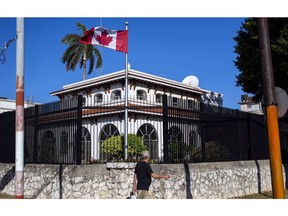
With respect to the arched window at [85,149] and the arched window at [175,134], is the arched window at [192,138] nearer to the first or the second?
the arched window at [175,134]

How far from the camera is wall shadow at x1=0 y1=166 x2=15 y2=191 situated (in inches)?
482

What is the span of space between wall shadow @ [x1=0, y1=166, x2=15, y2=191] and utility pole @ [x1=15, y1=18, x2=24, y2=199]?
5.53 metres

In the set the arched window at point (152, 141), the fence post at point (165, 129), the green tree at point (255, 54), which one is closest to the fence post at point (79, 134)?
the fence post at point (165, 129)

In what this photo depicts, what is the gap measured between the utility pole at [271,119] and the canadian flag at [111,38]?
6824mm

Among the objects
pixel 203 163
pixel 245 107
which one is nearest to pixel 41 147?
pixel 203 163

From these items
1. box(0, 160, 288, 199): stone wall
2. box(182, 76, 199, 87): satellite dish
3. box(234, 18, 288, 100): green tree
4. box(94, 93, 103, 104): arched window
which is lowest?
box(0, 160, 288, 199): stone wall

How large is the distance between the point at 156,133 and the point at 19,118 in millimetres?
5636

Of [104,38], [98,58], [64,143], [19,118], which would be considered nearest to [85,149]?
[64,143]

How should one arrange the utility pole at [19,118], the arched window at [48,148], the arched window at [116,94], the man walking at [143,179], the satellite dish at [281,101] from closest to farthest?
the satellite dish at [281,101]
the utility pole at [19,118]
the man walking at [143,179]
the arched window at [48,148]
the arched window at [116,94]

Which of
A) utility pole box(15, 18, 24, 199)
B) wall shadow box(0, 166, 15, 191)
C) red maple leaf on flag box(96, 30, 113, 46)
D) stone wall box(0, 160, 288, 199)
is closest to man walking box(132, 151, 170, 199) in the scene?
stone wall box(0, 160, 288, 199)

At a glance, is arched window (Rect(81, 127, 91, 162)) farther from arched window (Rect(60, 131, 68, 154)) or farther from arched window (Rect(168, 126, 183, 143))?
arched window (Rect(168, 126, 183, 143))

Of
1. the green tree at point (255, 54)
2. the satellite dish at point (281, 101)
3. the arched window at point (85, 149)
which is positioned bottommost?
the arched window at point (85, 149)

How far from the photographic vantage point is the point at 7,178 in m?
12.4

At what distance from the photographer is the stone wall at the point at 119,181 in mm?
9453
